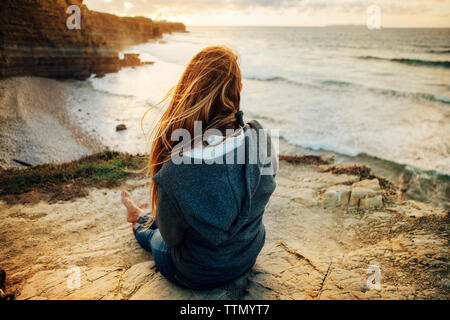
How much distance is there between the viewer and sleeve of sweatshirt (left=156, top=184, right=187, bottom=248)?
5.16ft

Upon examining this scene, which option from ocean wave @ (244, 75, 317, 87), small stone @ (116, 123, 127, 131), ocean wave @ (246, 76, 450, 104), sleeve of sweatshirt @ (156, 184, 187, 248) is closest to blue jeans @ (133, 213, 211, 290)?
sleeve of sweatshirt @ (156, 184, 187, 248)

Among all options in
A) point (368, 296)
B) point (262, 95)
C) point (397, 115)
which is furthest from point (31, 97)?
point (397, 115)

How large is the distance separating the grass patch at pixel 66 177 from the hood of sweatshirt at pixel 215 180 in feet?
11.0

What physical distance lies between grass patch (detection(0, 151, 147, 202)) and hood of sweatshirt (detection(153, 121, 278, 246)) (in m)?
3.36

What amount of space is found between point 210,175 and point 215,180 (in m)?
0.04

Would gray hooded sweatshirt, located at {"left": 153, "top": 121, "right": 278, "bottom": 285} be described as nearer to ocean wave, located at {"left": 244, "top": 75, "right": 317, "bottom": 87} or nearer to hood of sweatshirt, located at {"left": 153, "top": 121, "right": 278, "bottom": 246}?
hood of sweatshirt, located at {"left": 153, "top": 121, "right": 278, "bottom": 246}

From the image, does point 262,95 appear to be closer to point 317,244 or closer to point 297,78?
point 297,78

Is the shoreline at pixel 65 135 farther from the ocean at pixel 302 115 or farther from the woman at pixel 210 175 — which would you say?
the woman at pixel 210 175

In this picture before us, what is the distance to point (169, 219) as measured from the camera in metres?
1.63

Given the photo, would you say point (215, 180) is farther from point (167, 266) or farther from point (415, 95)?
point (415, 95)

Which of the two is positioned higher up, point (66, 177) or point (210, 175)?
point (210, 175)

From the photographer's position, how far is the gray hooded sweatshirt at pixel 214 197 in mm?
1462

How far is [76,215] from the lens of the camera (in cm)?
393

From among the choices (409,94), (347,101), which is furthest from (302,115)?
(409,94)
